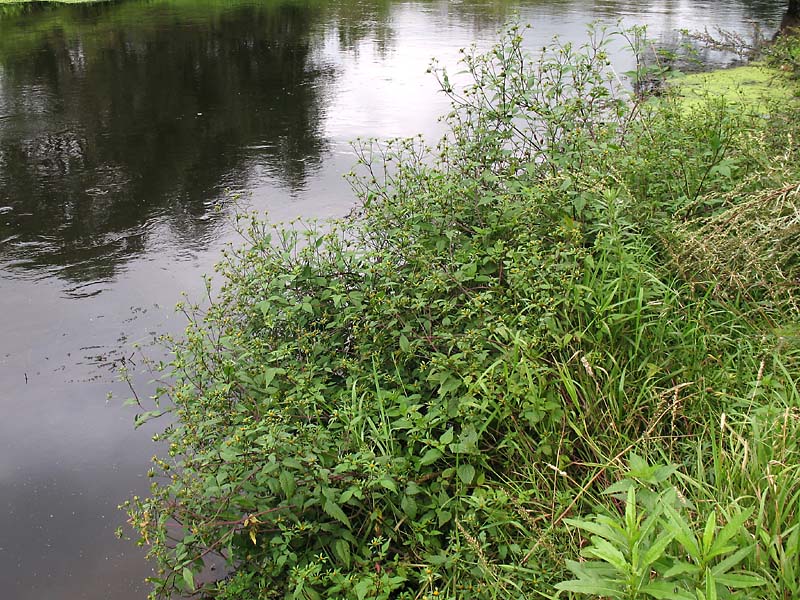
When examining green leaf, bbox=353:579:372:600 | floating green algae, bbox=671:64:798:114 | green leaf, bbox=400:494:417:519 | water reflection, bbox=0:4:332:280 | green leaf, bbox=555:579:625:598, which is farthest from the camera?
floating green algae, bbox=671:64:798:114

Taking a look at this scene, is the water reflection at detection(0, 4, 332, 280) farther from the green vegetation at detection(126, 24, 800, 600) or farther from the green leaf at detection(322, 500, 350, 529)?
the green leaf at detection(322, 500, 350, 529)

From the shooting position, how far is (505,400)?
2311mm

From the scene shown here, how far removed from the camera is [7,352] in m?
3.78

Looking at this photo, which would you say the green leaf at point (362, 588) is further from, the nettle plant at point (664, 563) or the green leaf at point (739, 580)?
the green leaf at point (739, 580)

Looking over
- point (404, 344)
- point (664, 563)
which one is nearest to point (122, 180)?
point (404, 344)

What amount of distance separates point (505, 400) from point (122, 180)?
4.45 metres

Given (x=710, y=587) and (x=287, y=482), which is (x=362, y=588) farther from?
(x=710, y=587)

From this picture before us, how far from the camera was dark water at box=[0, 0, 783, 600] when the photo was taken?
2961 mm

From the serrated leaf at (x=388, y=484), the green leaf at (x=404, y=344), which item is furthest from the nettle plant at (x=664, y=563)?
the green leaf at (x=404, y=344)

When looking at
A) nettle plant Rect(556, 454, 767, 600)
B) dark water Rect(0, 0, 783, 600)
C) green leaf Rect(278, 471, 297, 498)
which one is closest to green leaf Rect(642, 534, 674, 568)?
nettle plant Rect(556, 454, 767, 600)

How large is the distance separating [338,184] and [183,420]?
12.0 feet

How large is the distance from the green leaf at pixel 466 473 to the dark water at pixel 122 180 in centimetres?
121

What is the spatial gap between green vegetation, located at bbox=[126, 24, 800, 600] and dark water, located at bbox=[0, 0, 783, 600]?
0.45 meters

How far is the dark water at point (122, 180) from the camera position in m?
2.96
